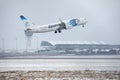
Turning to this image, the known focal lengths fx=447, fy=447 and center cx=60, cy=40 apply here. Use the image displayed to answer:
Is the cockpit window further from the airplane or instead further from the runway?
the runway

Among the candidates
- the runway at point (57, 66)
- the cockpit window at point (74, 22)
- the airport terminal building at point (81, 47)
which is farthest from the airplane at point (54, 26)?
the runway at point (57, 66)

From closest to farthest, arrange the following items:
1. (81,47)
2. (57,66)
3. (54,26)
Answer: (57,66), (54,26), (81,47)

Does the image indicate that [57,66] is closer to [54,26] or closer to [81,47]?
[54,26]

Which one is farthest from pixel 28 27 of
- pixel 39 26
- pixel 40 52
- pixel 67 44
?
pixel 67 44

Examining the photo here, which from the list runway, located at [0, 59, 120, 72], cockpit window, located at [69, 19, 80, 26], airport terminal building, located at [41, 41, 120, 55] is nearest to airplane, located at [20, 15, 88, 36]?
cockpit window, located at [69, 19, 80, 26]

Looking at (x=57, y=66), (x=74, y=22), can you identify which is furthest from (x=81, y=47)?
(x=57, y=66)

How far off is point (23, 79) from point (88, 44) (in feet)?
343

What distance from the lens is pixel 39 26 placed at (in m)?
129

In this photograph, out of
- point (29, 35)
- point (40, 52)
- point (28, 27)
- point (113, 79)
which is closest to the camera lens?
point (113, 79)

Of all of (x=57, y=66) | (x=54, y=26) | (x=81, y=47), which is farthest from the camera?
(x=81, y=47)

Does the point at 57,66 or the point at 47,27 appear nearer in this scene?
the point at 57,66

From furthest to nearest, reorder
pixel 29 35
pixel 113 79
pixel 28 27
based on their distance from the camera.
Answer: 1. pixel 29 35
2. pixel 28 27
3. pixel 113 79

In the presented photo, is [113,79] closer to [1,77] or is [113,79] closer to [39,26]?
[1,77]

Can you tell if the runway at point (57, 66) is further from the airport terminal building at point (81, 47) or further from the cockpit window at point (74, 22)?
the airport terminal building at point (81, 47)
